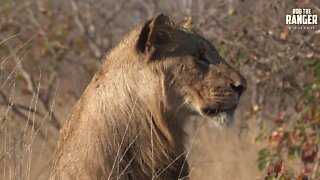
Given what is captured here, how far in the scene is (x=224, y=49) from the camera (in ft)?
23.0

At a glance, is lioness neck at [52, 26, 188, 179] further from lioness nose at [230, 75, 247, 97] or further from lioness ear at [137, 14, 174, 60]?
lioness nose at [230, 75, 247, 97]

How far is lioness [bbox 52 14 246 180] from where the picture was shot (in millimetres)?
3908

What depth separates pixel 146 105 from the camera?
13.2 ft

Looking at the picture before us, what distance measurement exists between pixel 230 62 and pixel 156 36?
133 inches

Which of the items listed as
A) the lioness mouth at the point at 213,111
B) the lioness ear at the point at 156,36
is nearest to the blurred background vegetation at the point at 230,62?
the lioness mouth at the point at 213,111

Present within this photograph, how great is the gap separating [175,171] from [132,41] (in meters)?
0.65

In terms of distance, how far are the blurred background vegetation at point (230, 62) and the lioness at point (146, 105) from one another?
14 centimetres

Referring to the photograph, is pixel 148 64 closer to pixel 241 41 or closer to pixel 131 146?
pixel 131 146

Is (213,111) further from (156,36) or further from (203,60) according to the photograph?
(156,36)

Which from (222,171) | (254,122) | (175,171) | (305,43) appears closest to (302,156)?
(305,43)

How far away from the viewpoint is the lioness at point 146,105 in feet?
12.8

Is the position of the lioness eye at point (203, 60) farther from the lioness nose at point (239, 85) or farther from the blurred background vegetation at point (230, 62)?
the blurred background vegetation at point (230, 62)

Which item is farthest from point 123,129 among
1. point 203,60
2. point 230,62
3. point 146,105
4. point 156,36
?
point 230,62

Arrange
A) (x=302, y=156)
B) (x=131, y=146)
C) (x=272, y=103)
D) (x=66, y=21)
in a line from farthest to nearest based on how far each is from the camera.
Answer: (x=66, y=21) < (x=272, y=103) < (x=302, y=156) < (x=131, y=146)
